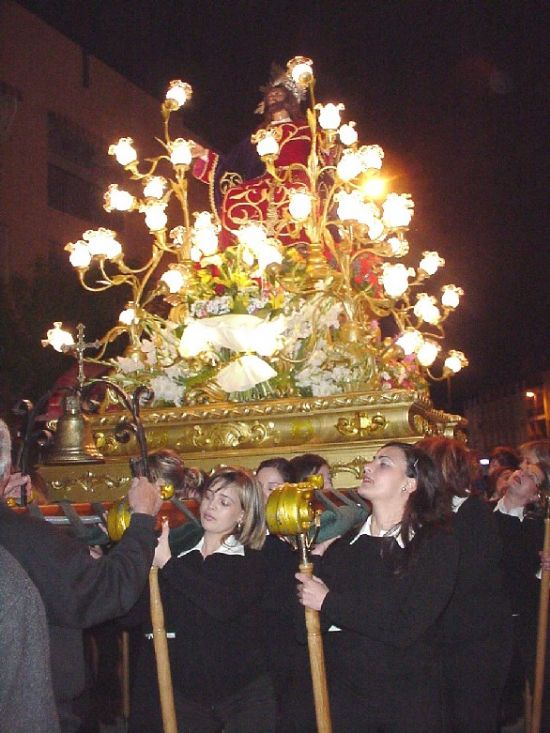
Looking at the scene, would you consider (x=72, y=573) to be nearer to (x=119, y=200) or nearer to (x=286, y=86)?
(x=119, y=200)

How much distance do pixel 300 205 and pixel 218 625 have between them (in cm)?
458

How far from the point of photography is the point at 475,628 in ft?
16.0

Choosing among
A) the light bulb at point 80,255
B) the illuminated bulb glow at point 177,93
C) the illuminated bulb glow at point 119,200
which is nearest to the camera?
the light bulb at point 80,255

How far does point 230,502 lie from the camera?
444 centimetres

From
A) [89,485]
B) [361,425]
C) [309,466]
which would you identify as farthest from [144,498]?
[89,485]

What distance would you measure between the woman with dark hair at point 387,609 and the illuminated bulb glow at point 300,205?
4.29 meters

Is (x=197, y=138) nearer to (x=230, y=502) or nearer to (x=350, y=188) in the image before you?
(x=350, y=188)

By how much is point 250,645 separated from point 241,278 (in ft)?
15.0

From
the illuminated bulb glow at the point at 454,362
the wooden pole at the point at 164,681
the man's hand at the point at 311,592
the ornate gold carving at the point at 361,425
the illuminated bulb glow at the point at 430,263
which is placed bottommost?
the wooden pole at the point at 164,681

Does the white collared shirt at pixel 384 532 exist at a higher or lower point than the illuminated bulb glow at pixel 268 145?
lower

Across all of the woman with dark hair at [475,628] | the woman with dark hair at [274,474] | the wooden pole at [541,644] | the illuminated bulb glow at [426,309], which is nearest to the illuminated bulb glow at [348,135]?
the illuminated bulb glow at [426,309]

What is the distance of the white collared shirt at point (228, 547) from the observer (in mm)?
4418

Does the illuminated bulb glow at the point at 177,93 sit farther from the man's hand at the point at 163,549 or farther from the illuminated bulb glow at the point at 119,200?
the man's hand at the point at 163,549

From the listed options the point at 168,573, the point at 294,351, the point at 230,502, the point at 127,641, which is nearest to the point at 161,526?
the point at 168,573
